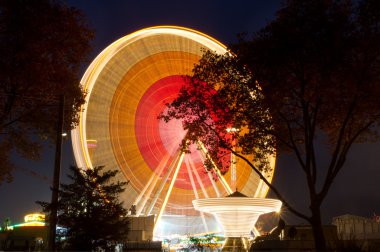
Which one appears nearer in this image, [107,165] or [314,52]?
[314,52]

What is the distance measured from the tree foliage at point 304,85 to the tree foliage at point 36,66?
13.3 feet

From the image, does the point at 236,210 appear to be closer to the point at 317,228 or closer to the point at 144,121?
the point at 144,121

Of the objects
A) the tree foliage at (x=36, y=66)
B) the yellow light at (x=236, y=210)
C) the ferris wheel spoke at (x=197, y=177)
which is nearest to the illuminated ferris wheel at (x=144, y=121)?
the ferris wheel spoke at (x=197, y=177)

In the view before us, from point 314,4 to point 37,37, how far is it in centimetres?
852

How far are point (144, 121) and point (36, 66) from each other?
14877 mm

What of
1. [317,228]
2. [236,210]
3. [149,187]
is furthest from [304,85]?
[149,187]

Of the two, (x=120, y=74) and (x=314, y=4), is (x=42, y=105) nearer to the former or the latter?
(x=314, y=4)

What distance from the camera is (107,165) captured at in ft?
89.8

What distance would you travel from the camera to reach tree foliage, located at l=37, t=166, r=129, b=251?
1370cm

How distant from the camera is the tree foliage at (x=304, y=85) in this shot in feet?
44.6

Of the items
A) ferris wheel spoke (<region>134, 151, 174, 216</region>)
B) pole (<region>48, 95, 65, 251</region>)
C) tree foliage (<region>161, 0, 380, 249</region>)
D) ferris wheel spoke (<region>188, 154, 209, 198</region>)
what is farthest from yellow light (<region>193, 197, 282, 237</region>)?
pole (<region>48, 95, 65, 251</region>)

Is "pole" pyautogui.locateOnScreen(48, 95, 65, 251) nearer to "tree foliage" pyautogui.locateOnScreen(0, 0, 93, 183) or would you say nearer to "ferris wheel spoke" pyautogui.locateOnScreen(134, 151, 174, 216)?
"tree foliage" pyautogui.locateOnScreen(0, 0, 93, 183)

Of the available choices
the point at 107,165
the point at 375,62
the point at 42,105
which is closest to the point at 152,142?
the point at 107,165

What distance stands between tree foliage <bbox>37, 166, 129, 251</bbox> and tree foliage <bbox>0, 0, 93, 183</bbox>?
9.94 feet
